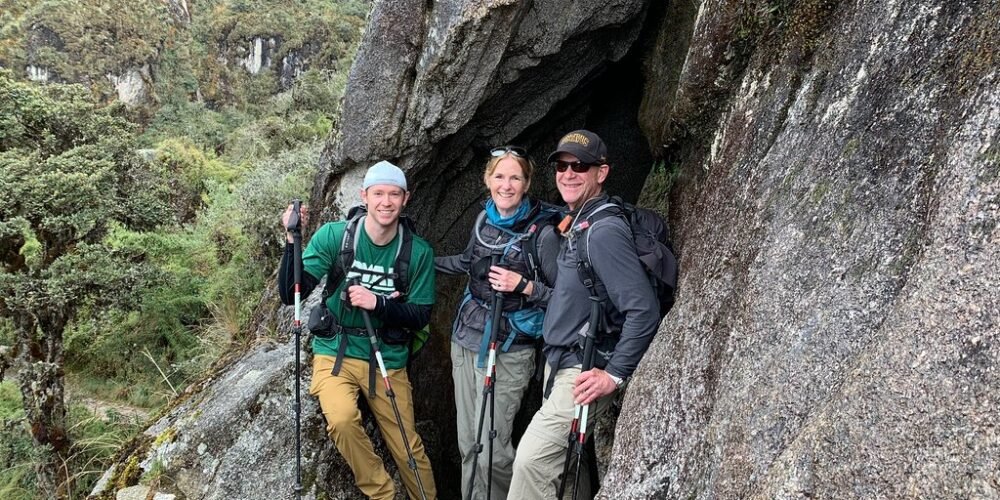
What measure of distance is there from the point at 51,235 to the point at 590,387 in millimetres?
9072

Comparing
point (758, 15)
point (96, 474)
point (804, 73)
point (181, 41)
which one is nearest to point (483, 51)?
point (758, 15)

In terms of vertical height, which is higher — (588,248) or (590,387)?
(588,248)

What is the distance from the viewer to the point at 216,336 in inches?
442

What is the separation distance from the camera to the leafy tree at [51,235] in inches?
349

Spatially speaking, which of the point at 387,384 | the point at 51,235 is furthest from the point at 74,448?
the point at 387,384

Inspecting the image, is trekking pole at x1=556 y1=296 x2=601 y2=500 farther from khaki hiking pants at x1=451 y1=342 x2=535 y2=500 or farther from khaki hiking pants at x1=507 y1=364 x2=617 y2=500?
khaki hiking pants at x1=451 y1=342 x2=535 y2=500

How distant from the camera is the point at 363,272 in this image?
5.77 meters

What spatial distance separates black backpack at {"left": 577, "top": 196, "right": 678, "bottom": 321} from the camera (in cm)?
446

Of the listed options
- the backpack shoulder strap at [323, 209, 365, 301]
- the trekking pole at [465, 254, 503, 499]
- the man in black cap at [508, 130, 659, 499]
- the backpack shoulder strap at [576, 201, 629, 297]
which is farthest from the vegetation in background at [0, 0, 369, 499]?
the backpack shoulder strap at [576, 201, 629, 297]

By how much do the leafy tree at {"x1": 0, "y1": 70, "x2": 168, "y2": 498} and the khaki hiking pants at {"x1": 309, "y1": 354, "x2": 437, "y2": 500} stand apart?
18.8 ft

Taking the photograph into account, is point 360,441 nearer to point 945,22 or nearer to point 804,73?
point 804,73

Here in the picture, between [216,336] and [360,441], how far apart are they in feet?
22.0

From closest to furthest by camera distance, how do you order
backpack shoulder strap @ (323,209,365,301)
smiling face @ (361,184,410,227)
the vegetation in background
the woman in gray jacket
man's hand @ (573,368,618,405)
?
man's hand @ (573,368,618,405)
the woman in gray jacket
smiling face @ (361,184,410,227)
backpack shoulder strap @ (323,209,365,301)
the vegetation in background

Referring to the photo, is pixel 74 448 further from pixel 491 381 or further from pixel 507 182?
pixel 507 182
